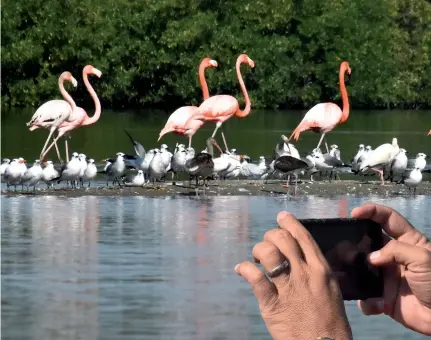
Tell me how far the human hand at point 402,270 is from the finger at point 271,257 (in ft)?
0.59

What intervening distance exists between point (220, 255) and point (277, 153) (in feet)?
26.9

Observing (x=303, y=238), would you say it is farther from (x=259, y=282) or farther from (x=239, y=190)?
(x=239, y=190)

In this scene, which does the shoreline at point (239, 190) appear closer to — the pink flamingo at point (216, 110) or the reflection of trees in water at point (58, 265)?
the reflection of trees in water at point (58, 265)

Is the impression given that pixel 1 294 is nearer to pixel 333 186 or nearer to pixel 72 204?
pixel 72 204

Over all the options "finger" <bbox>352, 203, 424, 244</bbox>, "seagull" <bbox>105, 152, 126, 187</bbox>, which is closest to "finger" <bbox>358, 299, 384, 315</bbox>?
"finger" <bbox>352, 203, 424, 244</bbox>

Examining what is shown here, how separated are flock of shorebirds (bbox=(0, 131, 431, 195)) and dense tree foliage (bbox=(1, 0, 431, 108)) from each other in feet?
118

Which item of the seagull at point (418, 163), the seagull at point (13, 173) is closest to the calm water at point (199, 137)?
the seagull at point (418, 163)

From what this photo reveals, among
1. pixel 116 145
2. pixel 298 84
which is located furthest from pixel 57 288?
pixel 298 84

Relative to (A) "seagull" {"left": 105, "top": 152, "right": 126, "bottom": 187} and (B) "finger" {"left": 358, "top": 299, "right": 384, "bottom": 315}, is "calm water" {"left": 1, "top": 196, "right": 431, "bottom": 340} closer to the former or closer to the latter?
(A) "seagull" {"left": 105, "top": 152, "right": 126, "bottom": 187}

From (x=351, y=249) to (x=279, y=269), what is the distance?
0.69 feet

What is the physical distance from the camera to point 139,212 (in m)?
14.8

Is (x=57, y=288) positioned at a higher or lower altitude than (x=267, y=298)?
lower

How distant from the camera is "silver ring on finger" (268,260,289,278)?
215 centimetres

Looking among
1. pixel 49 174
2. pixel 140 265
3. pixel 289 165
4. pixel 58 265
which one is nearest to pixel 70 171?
pixel 49 174
